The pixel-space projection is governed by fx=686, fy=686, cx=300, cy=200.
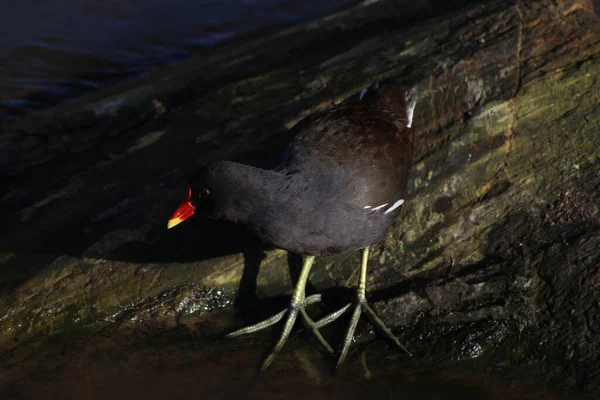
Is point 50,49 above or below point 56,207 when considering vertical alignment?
above

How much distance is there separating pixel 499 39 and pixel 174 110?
235cm

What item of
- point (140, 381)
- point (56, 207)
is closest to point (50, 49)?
point (56, 207)

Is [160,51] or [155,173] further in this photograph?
[160,51]

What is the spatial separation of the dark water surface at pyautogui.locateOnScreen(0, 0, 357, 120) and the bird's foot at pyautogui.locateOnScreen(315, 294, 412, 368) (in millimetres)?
4229

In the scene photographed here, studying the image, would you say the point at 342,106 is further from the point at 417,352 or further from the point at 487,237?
the point at 417,352

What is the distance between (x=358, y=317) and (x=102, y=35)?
522cm

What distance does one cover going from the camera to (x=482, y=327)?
332cm

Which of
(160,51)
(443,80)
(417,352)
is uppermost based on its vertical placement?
(160,51)

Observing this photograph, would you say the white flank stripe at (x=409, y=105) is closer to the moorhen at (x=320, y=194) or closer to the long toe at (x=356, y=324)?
the moorhen at (x=320, y=194)

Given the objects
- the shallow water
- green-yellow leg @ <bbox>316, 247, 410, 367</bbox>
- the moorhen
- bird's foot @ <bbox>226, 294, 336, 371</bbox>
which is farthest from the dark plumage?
the shallow water

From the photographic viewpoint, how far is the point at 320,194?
10.8 feet

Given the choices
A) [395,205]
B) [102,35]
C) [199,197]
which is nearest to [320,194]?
[395,205]

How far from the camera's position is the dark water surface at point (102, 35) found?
684 centimetres

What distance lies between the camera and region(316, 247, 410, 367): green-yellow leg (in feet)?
11.0
